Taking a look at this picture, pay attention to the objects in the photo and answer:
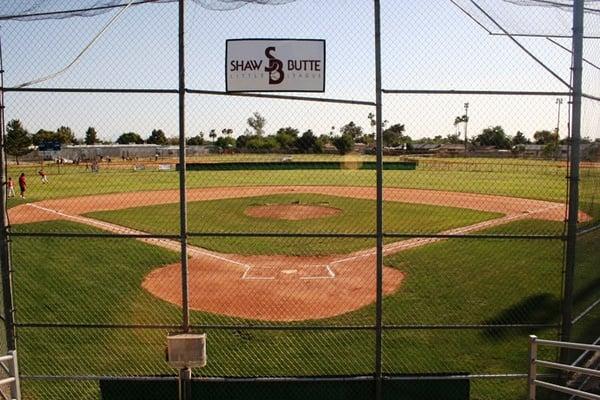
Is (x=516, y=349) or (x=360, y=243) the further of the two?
(x=360, y=243)

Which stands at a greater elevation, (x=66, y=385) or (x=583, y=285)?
(x=583, y=285)

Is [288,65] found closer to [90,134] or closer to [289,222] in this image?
[90,134]

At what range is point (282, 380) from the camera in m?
5.48

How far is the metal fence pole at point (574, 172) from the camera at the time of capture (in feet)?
17.7

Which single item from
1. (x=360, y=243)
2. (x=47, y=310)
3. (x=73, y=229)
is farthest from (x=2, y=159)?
(x=73, y=229)

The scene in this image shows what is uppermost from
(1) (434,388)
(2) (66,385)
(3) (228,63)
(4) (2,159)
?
(3) (228,63)

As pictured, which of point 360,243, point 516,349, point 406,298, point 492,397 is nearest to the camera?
point 492,397

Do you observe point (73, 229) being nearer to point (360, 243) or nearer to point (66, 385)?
point (360, 243)

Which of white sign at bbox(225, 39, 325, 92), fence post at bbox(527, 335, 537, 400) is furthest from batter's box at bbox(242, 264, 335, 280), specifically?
white sign at bbox(225, 39, 325, 92)

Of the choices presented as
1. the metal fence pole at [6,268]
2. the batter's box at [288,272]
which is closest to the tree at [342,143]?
the batter's box at [288,272]

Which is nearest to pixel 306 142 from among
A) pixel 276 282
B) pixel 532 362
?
pixel 532 362

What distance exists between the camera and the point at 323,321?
895 cm

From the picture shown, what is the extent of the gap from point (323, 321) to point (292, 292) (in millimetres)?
1641

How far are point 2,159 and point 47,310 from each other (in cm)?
502
